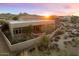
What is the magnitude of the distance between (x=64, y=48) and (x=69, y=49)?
0.04 m

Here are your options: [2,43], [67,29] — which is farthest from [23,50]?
[67,29]

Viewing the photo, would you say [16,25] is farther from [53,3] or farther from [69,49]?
[69,49]

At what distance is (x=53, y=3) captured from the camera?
1.35m

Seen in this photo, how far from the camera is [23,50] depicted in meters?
1.34

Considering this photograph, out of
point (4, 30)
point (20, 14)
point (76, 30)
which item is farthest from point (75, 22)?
point (4, 30)

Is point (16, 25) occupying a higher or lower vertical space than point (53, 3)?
lower

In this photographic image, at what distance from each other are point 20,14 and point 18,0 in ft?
0.40

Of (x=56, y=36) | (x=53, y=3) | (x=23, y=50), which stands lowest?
(x=23, y=50)

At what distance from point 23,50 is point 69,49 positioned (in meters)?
0.38

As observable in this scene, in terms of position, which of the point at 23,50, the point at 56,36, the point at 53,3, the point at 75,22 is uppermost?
the point at 53,3

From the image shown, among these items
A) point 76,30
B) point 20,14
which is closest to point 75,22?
point 76,30

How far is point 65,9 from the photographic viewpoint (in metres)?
1.36

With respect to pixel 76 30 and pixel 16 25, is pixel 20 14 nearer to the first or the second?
pixel 16 25

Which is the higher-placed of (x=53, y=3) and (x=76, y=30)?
(x=53, y=3)
